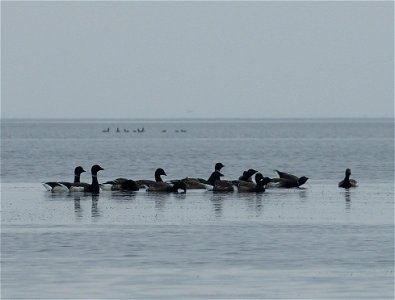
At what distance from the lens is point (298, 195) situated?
37656 millimetres

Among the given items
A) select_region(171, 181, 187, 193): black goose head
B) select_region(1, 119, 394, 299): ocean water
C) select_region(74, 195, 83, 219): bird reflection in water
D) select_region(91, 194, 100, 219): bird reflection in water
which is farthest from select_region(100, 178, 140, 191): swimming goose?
select_region(74, 195, 83, 219): bird reflection in water

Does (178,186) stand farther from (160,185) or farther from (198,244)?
(198,244)

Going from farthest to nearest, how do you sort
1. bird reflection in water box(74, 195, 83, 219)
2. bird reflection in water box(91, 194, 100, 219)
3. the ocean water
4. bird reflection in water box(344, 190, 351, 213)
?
1. bird reflection in water box(344, 190, 351, 213)
2. bird reflection in water box(91, 194, 100, 219)
3. bird reflection in water box(74, 195, 83, 219)
4. the ocean water

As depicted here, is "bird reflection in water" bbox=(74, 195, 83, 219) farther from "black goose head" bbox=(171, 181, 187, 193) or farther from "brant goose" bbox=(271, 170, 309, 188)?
"brant goose" bbox=(271, 170, 309, 188)

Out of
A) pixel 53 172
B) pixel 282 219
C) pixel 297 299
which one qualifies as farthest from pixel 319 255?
pixel 53 172

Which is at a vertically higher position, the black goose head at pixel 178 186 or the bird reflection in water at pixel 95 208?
the black goose head at pixel 178 186

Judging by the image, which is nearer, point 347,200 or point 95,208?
point 95,208

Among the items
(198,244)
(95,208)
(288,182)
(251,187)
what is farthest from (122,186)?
(198,244)

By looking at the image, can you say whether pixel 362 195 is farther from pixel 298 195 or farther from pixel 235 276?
pixel 235 276

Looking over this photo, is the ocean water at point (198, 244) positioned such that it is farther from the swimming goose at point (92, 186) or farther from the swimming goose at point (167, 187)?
the swimming goose at point (92, 186)

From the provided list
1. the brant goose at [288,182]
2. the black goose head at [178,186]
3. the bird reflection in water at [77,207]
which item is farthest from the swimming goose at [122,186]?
the brant goose at [288,182]

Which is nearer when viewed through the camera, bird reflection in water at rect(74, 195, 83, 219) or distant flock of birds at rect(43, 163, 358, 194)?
bird reflection in water at rect(74, 195, 83, 219)

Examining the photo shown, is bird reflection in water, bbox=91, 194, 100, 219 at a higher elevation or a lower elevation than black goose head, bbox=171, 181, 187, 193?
lower

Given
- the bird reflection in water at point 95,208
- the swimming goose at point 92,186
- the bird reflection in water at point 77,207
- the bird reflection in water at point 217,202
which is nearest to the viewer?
the bird reflection in water at point 77,207
